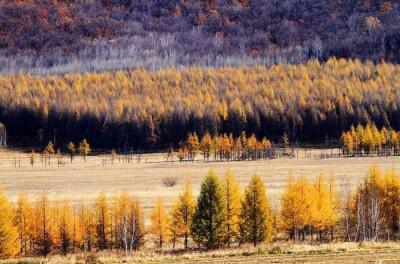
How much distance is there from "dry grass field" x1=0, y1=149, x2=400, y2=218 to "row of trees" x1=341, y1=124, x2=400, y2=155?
8.32 metres

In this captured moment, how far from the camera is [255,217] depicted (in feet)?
164

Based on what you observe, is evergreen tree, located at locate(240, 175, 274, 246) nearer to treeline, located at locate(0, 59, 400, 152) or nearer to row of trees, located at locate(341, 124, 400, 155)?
row of trees, located at locate(341, 124, 400, 155)

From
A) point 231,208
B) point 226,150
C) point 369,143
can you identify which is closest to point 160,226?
point 231,208

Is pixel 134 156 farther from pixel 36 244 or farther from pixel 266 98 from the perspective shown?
pixel 36 244

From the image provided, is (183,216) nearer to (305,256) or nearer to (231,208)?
(231,208)

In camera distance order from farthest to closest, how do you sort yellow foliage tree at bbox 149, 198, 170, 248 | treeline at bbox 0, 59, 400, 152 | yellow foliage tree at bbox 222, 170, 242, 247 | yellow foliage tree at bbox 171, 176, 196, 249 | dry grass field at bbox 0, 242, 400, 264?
treeline at bbox 0, 59, 400, 152, yellow foliage tree at bbox 149, 198, 170, 248, yellow foliage tree at bbox 171, 176, 196, 249, yellow foliage tree at bbox 222, 170, 242, 247, dry grass field at bbox 0, 242, 400, 264

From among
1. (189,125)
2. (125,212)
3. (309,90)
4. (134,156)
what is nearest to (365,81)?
(309,90)

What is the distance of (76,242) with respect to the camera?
51375mm

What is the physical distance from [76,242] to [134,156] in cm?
8650

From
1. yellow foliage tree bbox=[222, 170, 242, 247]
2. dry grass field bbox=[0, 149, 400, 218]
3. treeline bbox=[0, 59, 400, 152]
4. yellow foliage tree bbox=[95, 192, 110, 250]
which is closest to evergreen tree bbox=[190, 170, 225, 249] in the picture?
yellow foliage tree bbox=[222, 170, 242, 247]

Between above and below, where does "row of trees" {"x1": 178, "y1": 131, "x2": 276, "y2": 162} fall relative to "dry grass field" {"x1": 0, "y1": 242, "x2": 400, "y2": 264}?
above

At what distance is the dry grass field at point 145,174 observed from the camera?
7494 centimetres

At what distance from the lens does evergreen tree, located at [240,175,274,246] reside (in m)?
49.8

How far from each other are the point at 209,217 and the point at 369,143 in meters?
86.1
